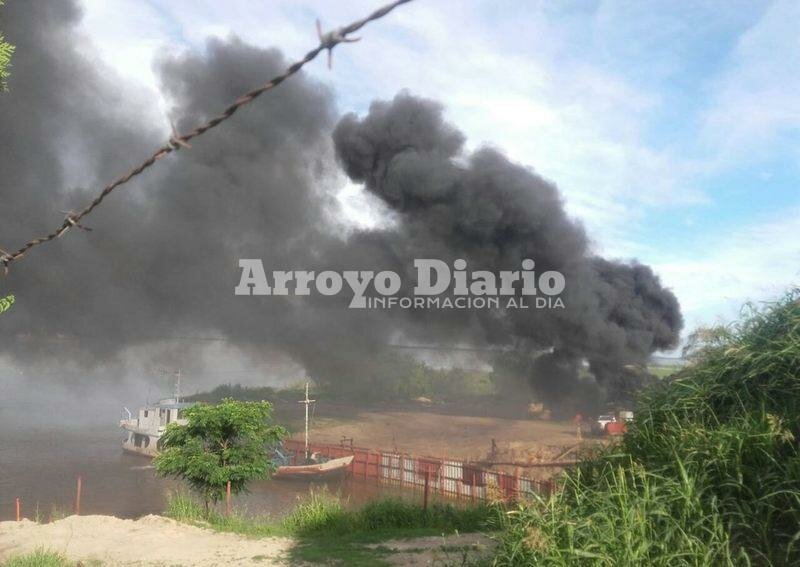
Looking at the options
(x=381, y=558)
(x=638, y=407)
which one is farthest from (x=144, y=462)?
(x=638, y=407)

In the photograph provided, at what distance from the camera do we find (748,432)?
321 centimetres

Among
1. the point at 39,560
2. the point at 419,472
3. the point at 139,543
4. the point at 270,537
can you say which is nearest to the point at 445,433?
the point at 419,472

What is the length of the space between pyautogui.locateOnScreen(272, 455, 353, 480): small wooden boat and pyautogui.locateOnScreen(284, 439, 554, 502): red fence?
1.40 ft

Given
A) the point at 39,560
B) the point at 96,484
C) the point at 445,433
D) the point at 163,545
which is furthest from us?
the point at 445,433

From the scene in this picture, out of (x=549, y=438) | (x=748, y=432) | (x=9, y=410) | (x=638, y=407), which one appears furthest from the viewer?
(x=9, y=410)

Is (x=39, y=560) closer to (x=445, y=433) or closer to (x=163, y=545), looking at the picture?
(x=163, y=545)

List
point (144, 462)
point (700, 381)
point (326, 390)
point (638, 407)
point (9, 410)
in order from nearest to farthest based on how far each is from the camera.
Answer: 1. point (700, 381)
2. point (638, 407)
3. point (144, 462)
4. point (326, 390)
5. point (9, 410)

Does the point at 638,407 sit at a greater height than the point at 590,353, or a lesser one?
lesser

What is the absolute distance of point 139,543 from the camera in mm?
7441

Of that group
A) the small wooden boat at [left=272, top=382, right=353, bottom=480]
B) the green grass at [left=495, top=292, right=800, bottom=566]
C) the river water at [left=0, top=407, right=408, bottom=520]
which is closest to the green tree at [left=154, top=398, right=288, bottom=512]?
the river water at [left=0, top=407, right=408, bottom=520]

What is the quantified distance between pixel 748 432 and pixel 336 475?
17539 mm

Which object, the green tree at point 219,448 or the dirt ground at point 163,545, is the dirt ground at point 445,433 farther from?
the dirt ground at point 163,545

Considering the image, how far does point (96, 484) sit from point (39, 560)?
1584 cm

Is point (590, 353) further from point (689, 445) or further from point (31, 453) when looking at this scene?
point (31, 453)
